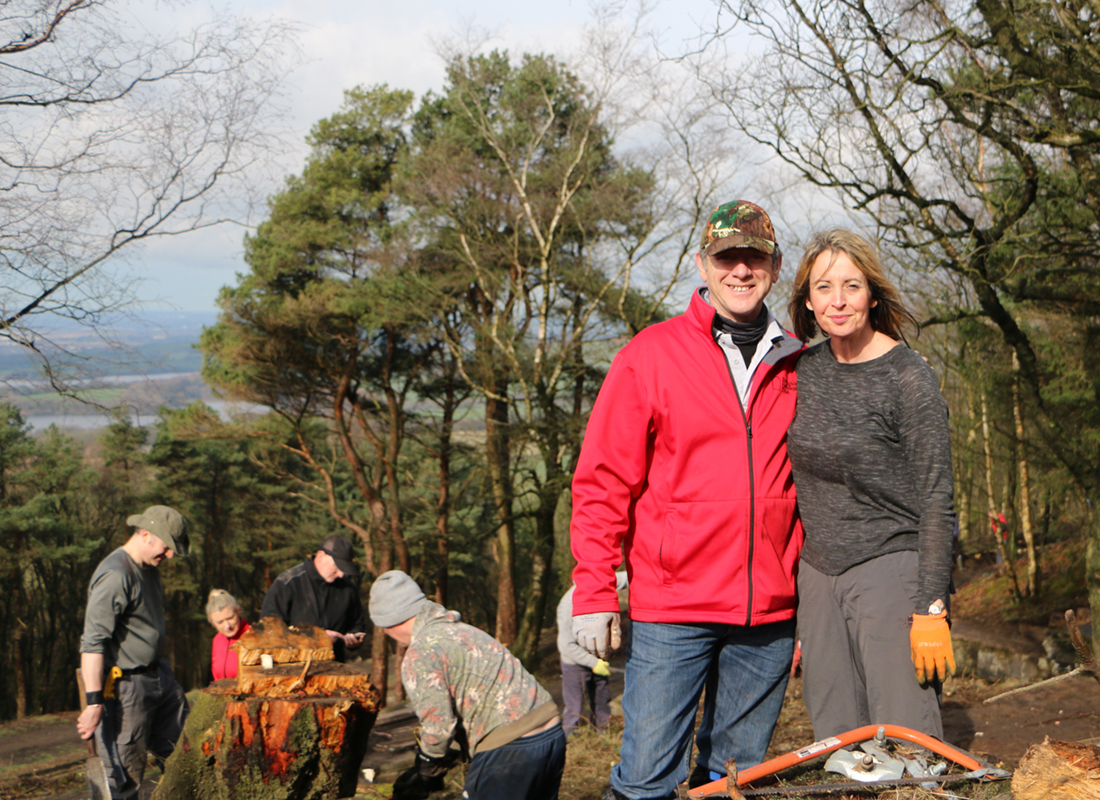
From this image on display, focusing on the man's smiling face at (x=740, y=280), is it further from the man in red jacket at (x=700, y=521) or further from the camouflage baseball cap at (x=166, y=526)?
the camouflage baseball cap at (x=166, y=526)

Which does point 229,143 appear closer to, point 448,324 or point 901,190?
point 901,190

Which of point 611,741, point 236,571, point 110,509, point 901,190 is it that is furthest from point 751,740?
point 236,571

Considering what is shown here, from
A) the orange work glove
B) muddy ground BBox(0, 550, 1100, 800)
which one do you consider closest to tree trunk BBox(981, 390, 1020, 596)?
muddy ground BBox(0, 550, 1100, 800)

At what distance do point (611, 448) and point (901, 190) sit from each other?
5604mm

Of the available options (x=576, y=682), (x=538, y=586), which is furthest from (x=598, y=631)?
→ (x=538, y=586)

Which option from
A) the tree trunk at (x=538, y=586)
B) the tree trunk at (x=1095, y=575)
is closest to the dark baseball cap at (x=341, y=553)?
the tree trunk at (x=1095, y=575)

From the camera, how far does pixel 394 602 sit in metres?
3.22

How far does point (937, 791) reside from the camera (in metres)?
1.78

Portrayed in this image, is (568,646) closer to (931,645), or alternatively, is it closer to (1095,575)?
(1095,575)

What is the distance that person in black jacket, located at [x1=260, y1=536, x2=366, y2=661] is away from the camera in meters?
5.05

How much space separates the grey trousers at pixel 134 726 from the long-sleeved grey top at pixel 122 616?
15cm

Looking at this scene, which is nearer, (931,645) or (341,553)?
(931,645)

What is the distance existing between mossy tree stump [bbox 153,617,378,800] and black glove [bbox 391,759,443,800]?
0.96m

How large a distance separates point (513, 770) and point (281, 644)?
178cm
